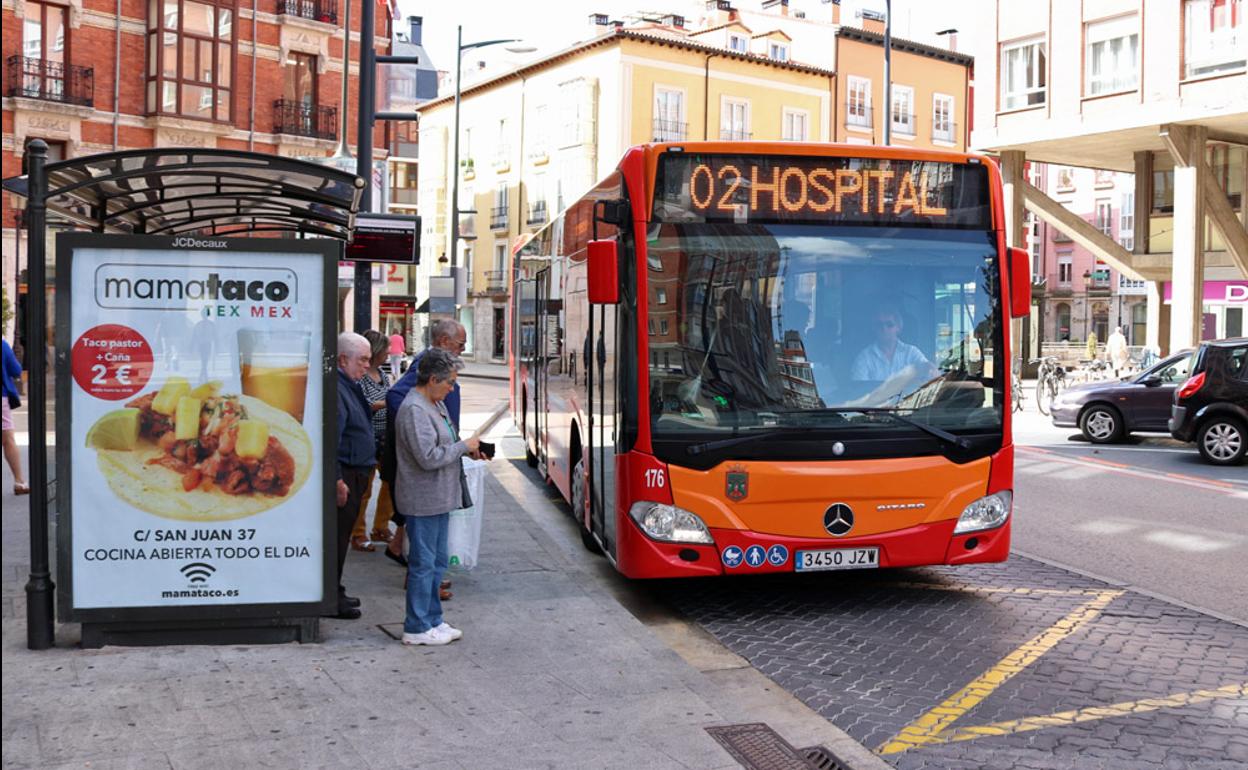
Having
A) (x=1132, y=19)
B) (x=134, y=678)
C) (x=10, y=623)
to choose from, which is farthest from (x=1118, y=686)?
(x=1132, y=19)

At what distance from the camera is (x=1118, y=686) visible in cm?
642

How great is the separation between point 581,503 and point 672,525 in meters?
2.43

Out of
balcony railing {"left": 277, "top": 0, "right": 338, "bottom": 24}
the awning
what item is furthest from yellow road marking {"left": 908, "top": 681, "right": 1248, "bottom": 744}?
balcony railing {"left": 277, "top": 0, "right": 338, "bottom": 24}

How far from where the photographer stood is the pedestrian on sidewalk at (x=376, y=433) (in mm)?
9266

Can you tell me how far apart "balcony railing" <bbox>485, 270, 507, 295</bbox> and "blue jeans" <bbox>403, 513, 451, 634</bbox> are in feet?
186

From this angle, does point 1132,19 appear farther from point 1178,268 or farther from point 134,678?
point 134,678

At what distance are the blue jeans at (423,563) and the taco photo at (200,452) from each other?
68cm

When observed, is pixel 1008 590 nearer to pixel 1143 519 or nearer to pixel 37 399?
pixel 1143 519

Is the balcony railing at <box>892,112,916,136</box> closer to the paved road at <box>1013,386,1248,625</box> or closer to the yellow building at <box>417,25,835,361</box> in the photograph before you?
the yellow building at <box>417,25,835,361</box>

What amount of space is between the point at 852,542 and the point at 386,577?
3.21 meters

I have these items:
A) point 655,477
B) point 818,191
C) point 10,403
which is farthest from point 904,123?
point 655,477

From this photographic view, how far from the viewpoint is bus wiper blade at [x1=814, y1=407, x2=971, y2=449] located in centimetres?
771

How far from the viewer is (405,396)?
311 inches

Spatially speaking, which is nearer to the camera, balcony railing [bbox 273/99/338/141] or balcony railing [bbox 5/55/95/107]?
balcony railing [bbox 5/55/95/107]
